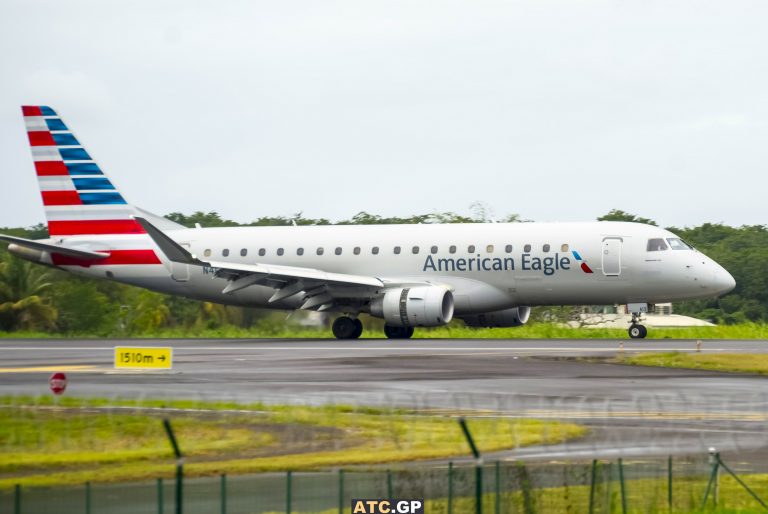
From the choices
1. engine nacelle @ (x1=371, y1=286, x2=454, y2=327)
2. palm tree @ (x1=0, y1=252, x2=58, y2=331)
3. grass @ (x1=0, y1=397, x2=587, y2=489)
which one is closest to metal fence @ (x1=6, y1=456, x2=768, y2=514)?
grass @ (x1=0, y1=397, x2=587, y2=489)

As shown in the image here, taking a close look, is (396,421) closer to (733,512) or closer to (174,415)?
(174,415)

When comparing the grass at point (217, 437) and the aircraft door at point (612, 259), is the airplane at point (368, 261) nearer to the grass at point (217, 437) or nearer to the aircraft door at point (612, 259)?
the aircraft door at point (612, 259)

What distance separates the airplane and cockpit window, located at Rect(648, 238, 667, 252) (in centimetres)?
5

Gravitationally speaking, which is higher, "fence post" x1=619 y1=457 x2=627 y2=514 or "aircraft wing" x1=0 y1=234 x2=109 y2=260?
"aircraft wing" x1=0 y1=234 x2=109 y2=260

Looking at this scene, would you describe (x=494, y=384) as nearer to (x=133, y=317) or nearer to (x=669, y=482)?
(x=669, y=482)

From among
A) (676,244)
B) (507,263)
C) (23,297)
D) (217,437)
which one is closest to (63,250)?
(23,297)

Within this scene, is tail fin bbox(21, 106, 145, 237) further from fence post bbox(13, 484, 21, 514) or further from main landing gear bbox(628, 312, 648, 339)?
fence post bbox(13, 484, 21, 514)

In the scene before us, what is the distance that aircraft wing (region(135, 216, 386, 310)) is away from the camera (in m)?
46.1

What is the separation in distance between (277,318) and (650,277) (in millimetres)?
15955

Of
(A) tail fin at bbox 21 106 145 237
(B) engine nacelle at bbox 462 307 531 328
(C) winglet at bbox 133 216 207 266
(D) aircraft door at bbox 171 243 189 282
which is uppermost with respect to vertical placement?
(A) tail fin at bbox 21 106 145 237

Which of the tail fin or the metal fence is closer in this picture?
the metal fence

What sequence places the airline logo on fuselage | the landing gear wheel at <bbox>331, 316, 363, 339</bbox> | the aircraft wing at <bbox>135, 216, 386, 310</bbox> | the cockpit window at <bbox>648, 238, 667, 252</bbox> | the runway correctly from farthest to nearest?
the landing gear wheel at <bbox>331, 316, 363, 339</bbox>, the aircraft wing at <bbox>135, 216, 386, 310</bbox>, the airline logo on fuselage, the cockpit window at <bbox>648, 238, 667, 252</bbox>, the runway

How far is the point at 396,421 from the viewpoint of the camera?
2195cm

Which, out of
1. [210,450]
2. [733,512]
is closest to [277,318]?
[210,450]
